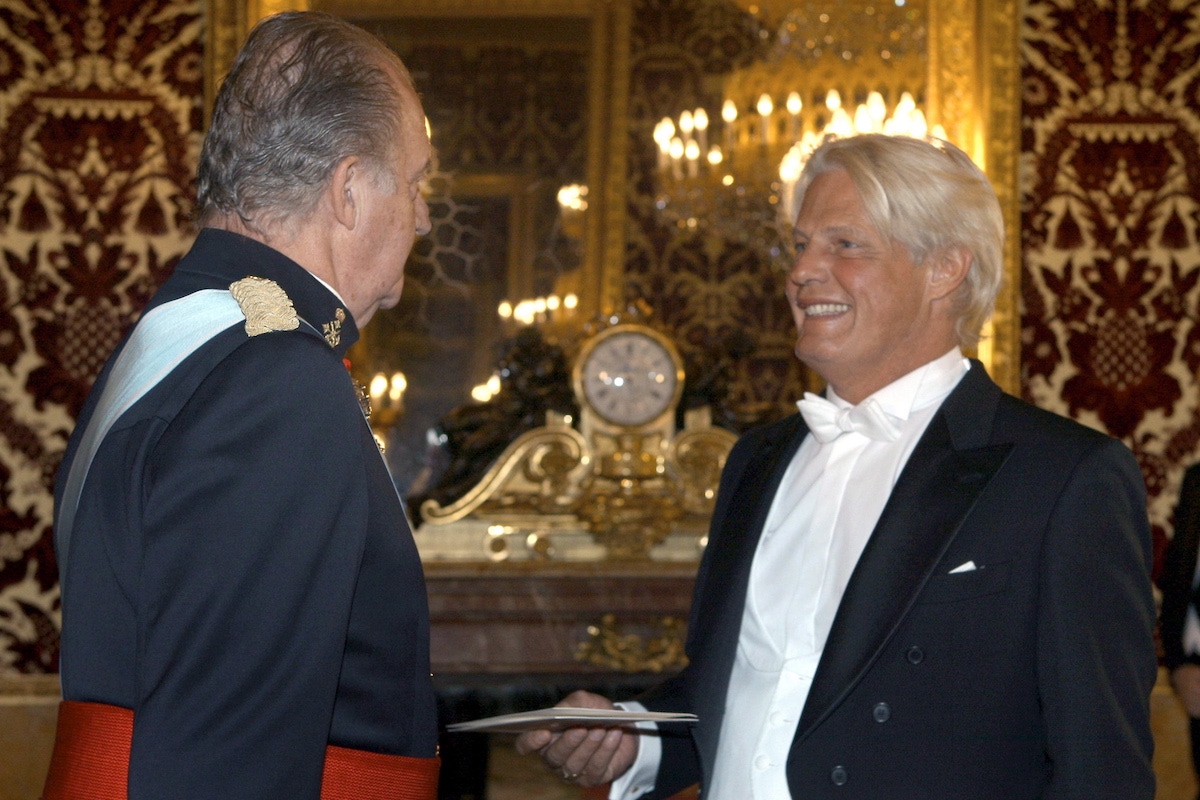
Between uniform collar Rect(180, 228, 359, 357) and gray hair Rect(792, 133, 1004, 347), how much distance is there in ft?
3.06

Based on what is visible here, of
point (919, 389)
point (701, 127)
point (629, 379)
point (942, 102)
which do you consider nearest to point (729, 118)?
point (701, 127)

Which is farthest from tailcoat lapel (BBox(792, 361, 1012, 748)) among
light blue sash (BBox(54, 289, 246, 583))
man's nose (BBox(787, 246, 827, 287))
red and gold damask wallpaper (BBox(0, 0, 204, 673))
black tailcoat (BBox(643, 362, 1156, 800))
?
red and gold damask wallpaper (BBox(0, 0, 204, 673))

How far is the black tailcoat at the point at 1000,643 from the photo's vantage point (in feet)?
4.73

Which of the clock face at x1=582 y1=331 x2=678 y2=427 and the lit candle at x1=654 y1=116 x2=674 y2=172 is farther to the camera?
the lit candle at x1=654 y1=116 x2=674 y2=172

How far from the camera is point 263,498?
1.03 metres

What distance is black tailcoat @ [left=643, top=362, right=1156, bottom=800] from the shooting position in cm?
144

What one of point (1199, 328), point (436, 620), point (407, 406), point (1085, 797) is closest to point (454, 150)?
point (407, 406)

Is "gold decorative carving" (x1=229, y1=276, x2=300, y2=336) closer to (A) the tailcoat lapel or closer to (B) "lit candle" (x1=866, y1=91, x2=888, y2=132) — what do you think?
(A) the tailcoat lapel

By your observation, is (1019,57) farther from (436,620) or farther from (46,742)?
(46,742)

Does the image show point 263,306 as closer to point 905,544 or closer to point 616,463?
point 905,544

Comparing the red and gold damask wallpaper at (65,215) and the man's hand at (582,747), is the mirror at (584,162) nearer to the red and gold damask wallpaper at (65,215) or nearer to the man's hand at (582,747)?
the red and gold damask wallpaper at (65,215)

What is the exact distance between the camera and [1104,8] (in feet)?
13.3

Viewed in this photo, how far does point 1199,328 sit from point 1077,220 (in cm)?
53

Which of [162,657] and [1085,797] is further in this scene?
[1085,797]
